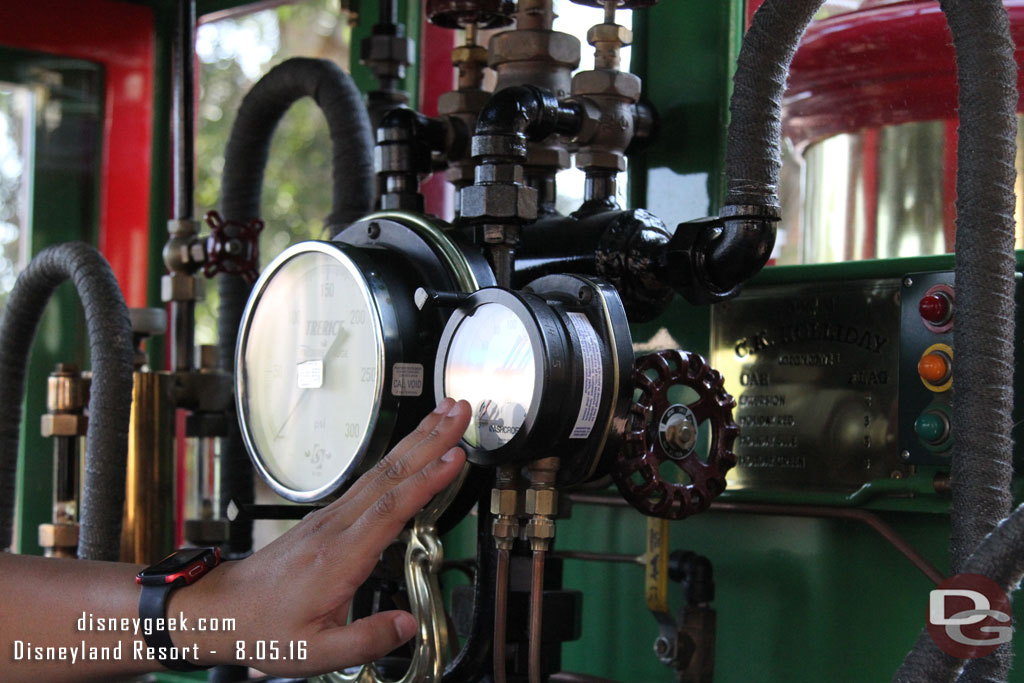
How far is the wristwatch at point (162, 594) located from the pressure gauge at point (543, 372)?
23 centimetres

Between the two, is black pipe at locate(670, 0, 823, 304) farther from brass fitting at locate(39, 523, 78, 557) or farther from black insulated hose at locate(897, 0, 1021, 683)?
brass fitting at locate(39, 523, 78, 557)

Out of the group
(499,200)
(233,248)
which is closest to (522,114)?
(499,200)

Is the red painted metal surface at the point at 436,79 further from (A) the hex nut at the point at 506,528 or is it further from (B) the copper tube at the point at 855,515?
(A) the hex nut at the point at 506,528

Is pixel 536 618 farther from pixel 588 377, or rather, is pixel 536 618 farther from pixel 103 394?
pixel 103 394

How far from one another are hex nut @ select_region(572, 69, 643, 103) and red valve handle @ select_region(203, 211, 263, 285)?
0.48 metres

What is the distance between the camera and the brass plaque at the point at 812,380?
1.10 meters

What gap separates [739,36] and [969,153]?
0.45m

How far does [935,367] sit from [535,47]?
0.47 meters

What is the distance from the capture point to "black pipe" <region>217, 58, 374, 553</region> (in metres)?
1.38

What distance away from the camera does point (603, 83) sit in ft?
3.78

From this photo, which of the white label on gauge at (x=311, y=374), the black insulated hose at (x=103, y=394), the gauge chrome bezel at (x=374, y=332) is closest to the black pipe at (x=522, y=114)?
the gauge chrome bezel at (x=374, y=332)

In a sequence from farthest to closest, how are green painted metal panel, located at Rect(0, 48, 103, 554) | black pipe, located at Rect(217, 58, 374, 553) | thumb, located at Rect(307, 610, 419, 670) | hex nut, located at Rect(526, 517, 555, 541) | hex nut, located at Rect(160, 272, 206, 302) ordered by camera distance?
green painted metal panel, located at Rect(0, 48, 103, 554) < hex nut, located at Rect(160, 272, 206, 302) < black pipe, located at Rect(217, 58, 374, 553) < hex nut, located at Rect(526, 517, 555, 541) < thumb, located at Rect(307, 610, 419, 670)

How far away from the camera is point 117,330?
1263 millimetres

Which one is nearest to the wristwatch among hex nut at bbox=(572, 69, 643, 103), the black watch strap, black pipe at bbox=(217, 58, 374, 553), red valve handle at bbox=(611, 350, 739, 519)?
the black watch strap
